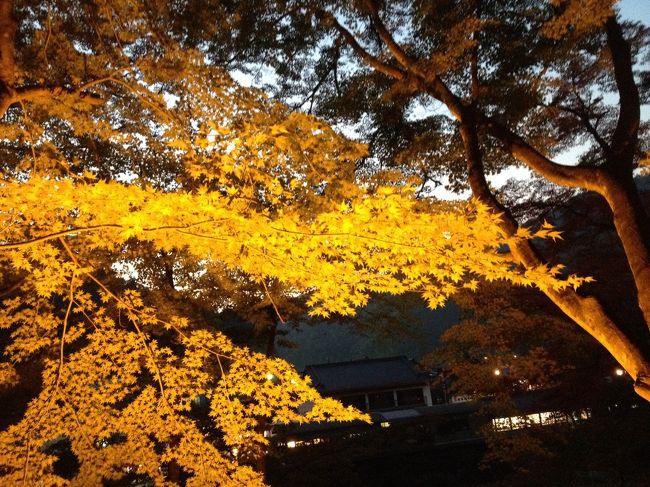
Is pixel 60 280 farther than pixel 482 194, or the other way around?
pixel 482 194

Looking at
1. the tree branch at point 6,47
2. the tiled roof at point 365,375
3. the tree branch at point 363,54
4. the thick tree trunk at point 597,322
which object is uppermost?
the tree branch at point 363,54

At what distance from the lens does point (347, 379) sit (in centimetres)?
2895

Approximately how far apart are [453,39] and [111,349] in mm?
5811

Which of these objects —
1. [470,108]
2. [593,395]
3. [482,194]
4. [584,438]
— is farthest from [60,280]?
[593,395]

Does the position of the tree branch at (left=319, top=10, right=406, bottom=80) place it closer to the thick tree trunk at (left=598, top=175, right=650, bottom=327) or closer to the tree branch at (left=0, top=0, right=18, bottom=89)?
the thick tree trunk at (left=598, top=175, right=650, bottom=327)

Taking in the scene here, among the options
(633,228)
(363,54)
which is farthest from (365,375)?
(633,228)

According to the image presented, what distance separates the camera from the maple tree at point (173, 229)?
11.0 ft

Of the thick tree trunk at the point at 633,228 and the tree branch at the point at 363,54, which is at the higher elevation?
the tree branch at the point at 363,54

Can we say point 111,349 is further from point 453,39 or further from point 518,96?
point 518,96

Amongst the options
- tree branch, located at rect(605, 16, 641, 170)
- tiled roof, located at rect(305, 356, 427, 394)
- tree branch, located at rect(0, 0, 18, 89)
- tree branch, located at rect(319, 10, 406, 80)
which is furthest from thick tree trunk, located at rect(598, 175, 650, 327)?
tiled roof, located at rect(305, 356, 427, 394)

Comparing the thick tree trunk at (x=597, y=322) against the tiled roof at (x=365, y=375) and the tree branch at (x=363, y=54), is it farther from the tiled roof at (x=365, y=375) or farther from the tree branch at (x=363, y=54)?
the tiled roof at (x=365, y=375)

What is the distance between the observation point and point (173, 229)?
3.20m

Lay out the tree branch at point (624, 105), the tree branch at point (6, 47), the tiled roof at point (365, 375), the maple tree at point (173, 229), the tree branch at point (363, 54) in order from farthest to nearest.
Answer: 1. the tiled roof at point (365, 375)
2. the tree branch at point (363, 54)
3. the tree branch at point (624, 105)
4. the tree branch at point (6, 47)
5. the maple tree at point (173, 229)

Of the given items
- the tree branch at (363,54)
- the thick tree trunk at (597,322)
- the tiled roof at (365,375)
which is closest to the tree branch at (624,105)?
the thick tree trunk at (597,322)
